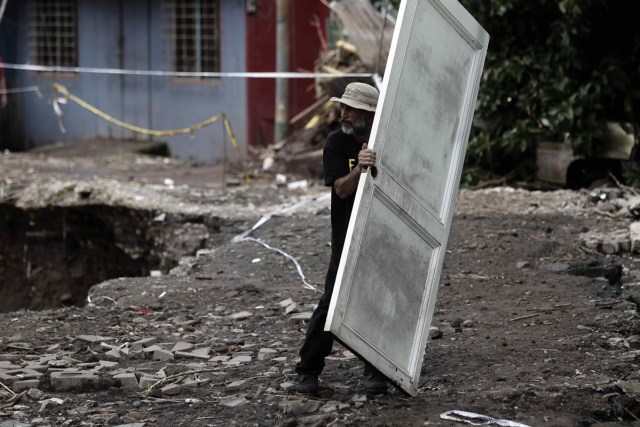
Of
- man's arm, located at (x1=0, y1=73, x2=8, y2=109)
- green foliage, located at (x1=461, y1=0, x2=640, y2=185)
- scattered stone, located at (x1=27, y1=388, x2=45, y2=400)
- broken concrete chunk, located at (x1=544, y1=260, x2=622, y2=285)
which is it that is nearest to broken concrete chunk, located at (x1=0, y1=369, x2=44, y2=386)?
scattered stone, located at (x1=27, y1=388, x2=45, y2=400)

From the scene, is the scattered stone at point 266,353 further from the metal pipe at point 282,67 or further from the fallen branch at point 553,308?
the metal pipe at point 282,67

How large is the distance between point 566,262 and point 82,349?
3901 millimetres

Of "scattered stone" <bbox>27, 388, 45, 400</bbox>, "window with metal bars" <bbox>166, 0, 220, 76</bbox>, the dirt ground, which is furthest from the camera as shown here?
"window with metal bars" <bbox>166, 0, 220, 76</bbox>

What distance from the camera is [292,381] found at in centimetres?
549

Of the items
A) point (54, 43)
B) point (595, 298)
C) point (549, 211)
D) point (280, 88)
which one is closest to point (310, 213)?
point (549, 211)

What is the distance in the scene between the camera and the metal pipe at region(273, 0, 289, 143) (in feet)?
54.9

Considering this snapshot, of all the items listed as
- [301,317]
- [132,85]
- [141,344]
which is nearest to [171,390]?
[141,344]

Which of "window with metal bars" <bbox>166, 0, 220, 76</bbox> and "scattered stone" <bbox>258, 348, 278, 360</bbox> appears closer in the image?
"scattered stone" <bbox>258, 348, 278, 360</bbox>

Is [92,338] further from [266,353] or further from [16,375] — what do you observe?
[266,353]

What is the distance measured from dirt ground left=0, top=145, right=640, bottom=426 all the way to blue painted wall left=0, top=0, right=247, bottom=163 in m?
7.21

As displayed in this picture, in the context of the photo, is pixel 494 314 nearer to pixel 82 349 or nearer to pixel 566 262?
pixel 566 262

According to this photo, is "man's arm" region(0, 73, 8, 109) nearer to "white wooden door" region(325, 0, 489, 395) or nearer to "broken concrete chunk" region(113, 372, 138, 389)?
"broken concrete chunk" region(113, 372, 138, 389)

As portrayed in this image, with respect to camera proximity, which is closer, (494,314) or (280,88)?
(494,314)

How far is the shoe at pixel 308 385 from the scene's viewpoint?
16.9 ft
